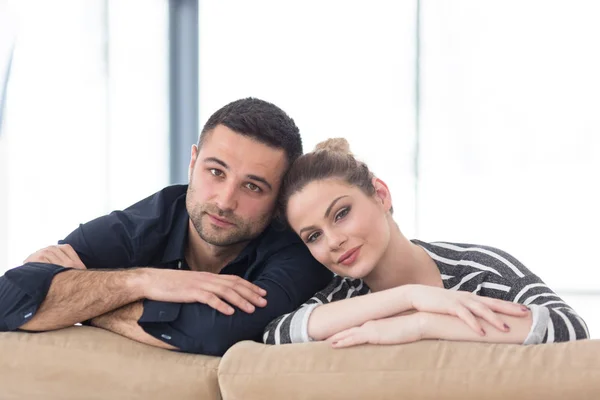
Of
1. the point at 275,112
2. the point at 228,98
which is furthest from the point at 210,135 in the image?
the point at 228,98

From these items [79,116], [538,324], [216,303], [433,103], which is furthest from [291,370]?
[433,103]

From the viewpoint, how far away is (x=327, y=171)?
69.0 inches

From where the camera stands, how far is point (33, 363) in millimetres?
1394

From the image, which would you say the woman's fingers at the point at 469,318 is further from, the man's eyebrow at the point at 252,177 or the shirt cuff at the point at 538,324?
the man's eyebrow at the point at 252,177

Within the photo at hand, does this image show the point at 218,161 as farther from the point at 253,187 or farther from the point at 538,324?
the point at 538,324

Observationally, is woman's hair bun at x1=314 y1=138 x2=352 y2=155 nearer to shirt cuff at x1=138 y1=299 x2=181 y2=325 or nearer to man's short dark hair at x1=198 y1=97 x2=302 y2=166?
man's short dark hair at x1=198 y1=97 x2=302 y2=166

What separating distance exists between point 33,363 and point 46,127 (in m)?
2.34

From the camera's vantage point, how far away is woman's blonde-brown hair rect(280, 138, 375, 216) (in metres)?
1.75

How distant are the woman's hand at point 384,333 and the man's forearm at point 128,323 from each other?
15.4 inches

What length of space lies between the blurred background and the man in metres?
2.16

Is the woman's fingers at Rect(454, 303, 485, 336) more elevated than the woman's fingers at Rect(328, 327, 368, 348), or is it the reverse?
the woman's fingers at Rect(454, 303, 485, 336)

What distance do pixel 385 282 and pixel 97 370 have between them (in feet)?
2.44

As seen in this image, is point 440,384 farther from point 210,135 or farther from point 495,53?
point 495,53

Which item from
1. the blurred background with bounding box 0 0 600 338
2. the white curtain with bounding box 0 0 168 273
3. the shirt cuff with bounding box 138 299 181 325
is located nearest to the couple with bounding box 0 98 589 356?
the shirt cuff with bounding box 138 299 181 325
